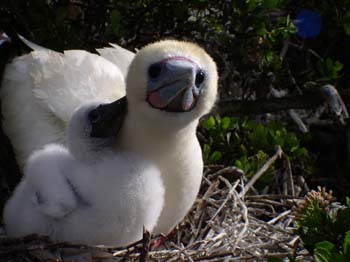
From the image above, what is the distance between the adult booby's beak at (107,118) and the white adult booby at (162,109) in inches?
1.2

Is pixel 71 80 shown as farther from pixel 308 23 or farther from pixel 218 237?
pixel 308 23

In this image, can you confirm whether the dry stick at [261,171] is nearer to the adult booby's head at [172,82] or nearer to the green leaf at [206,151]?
the green leaf at [206,151]

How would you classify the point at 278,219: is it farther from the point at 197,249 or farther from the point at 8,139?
the point at 8,139

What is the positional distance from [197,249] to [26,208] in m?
0.64

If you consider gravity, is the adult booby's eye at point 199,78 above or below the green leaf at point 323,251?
above

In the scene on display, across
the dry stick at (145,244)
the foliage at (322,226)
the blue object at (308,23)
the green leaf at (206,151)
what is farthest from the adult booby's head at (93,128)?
the blue object at (308,23)

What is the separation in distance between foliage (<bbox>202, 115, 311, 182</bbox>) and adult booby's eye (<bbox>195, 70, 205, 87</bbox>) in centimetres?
98

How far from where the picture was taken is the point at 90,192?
2621mm

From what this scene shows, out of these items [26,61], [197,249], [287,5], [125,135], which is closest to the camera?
[125,135]

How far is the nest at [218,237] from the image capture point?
2.62m

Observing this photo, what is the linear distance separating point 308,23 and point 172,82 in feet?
4.89

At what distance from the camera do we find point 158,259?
9.11ft

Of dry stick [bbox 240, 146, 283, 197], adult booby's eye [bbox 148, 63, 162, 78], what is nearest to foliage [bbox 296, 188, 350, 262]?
adult booby's eye [bbox 148, 63, 162, 78]

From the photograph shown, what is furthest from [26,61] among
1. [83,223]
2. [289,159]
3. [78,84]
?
[289,159]
